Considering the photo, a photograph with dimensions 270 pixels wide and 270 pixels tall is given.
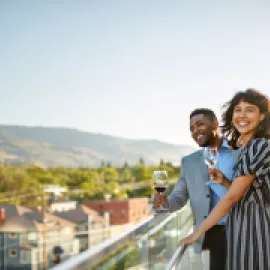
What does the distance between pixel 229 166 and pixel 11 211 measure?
9422 cm

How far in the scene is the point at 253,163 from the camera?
2369 mm

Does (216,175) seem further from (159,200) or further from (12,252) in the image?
(12,252)

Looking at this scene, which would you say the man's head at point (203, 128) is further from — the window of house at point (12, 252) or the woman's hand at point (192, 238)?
the window of house at point (12, 252)

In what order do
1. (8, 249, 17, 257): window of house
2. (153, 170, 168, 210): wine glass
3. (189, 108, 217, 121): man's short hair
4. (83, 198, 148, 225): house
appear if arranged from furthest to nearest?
(83, 198, 148, 225): house → (8, 249, 17, 257): window of house → (189, 108, 217, 121): man's short hair → (153, 170, 168, 210): wine glass

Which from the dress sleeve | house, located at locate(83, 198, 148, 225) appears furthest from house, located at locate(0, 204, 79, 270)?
the dress sleeve

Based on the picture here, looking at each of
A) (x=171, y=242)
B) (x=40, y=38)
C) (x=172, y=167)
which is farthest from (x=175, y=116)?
(x=171, y=242)

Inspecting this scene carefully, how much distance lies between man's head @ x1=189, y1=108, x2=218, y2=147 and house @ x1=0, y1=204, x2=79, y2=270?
8186 centimetres

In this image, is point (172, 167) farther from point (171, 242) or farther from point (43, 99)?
point (171, 242)

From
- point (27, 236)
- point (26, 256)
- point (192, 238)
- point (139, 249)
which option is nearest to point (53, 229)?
point (27, 236)

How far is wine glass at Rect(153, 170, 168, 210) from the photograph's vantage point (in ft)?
10.9

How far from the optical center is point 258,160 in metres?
2.37

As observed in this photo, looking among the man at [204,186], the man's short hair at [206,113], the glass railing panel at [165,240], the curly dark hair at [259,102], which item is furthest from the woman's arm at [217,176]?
the man's short hair at [206,113]

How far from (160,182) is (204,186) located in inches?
9.7

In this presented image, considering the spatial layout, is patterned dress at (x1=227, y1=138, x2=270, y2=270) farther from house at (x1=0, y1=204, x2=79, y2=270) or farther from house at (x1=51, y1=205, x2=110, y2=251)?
house at (x1=51, y1=205, x2=110, y2=251)
